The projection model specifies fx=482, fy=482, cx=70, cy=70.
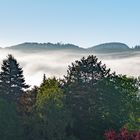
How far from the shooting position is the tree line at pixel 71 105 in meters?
66.3

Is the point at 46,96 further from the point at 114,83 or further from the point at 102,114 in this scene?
the point at 114,83

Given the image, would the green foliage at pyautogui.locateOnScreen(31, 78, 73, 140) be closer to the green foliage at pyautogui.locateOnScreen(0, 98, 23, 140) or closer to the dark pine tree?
the green foliage at pyautogui.locateOnScreen(0, 98, 23, 140)

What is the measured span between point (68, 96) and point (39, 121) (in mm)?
12566

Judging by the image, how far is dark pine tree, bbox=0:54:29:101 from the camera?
84.6 m

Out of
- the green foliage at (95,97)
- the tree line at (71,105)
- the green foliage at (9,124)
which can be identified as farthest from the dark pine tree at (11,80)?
the green foliage at (9,124)

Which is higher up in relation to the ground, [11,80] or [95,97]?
[11,80]

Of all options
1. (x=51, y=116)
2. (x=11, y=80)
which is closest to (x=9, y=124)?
(x=51, y=116)

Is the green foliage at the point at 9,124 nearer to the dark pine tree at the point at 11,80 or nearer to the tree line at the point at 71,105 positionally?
the tree line at the point at 71,105

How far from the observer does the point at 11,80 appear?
86875 mm

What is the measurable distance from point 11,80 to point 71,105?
15070 mm

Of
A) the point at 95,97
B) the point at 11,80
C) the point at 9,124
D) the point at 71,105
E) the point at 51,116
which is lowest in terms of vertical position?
the point at 9,124

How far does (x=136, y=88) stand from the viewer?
86812 millimetres

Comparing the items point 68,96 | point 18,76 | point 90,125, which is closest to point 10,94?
point 18,76

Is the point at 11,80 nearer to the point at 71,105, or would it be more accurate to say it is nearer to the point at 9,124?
the point at 71,105
